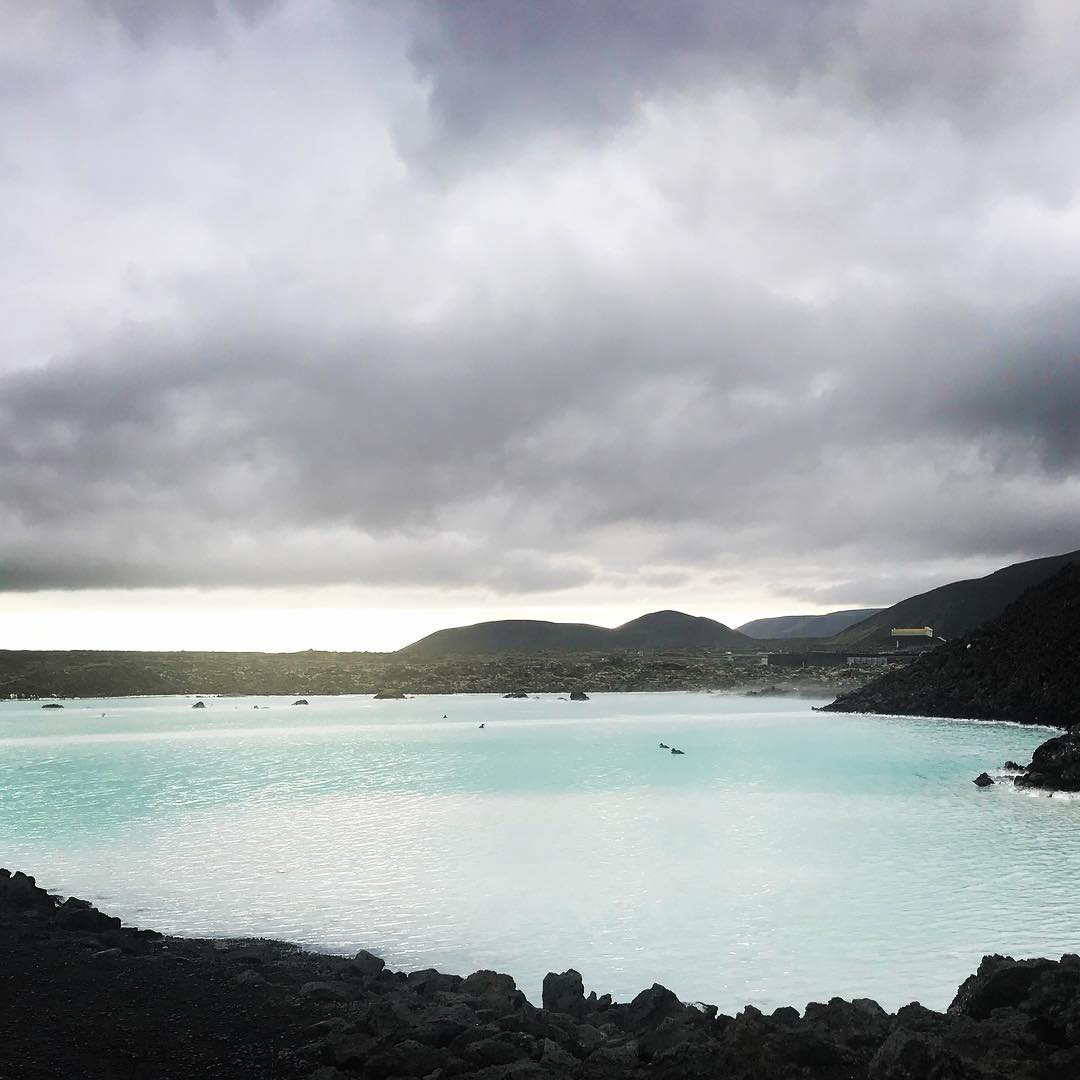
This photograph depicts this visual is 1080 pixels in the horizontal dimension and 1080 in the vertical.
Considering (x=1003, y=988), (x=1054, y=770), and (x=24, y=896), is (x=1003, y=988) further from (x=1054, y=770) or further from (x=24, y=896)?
(x=1054, y=770)

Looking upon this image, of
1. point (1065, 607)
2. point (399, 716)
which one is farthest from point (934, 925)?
point (399, 716)

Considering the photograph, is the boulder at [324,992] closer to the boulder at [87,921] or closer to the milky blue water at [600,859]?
the milky blue water at [600,859]

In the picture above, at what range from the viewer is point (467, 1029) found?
28.8 ft

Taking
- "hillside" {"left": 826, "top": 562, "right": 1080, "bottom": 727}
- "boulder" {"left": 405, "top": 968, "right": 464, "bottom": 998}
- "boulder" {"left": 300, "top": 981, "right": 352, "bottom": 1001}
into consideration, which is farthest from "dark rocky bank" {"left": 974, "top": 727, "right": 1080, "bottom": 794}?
"boulder" {"left": 300, "top": 981, "right": 352, "bottom": 1001}

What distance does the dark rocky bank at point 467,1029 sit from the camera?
307 inches

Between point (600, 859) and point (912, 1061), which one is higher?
point (912, 1061)

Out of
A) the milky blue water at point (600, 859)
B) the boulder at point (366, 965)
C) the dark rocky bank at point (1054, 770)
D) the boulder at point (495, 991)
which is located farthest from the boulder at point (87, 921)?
the dark rocky bank at point (1054, 770)

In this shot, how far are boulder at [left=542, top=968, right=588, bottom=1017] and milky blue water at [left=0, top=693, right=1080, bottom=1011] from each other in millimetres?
1654

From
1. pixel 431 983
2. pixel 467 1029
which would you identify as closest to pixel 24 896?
pixel 431 983

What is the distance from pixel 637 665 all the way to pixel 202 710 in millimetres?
82434

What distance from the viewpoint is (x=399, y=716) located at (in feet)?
294

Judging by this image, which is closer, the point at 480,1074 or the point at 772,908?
the point at 480,1074

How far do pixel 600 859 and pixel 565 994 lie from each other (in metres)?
10.2

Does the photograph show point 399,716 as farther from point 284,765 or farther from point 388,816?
point 388,816
